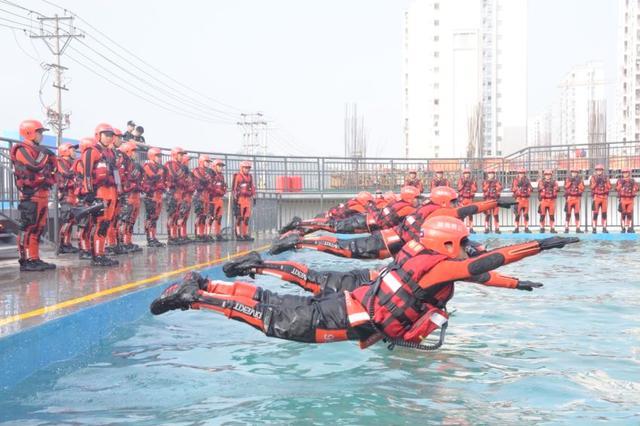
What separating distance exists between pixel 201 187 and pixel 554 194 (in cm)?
1351

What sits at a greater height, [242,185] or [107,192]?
[242,185]

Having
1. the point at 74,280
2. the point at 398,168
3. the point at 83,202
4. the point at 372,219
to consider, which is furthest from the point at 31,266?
the point at 398,168

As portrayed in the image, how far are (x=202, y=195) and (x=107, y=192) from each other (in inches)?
245

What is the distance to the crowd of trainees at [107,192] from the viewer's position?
11.7 m

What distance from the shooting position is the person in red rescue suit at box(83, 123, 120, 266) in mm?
12625

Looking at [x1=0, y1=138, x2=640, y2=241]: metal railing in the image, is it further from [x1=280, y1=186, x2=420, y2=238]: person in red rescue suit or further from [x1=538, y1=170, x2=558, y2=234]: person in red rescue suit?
[x1=280, y1=186, x2=420, y2=238]: person in red rescue suit

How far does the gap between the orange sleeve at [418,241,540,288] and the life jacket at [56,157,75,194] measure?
10.7 meters

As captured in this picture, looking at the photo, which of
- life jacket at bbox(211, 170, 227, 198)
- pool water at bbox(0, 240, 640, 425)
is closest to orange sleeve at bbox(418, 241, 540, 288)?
pool water at bbox(0, 240, 640, 425)

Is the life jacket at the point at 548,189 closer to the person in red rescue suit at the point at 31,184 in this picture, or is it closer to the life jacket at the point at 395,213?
the life jacket at the point at 395,213

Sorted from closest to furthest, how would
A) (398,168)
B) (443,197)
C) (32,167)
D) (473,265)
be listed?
(473,265) → (443,197) → (32,167) → (398,168)

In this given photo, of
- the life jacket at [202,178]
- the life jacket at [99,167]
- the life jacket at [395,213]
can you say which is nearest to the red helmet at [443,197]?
the life jacket at [395,213]

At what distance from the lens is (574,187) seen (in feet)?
86.2

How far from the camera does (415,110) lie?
93438 mm

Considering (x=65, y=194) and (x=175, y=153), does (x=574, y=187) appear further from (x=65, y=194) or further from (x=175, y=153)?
(x=65, y=194)
